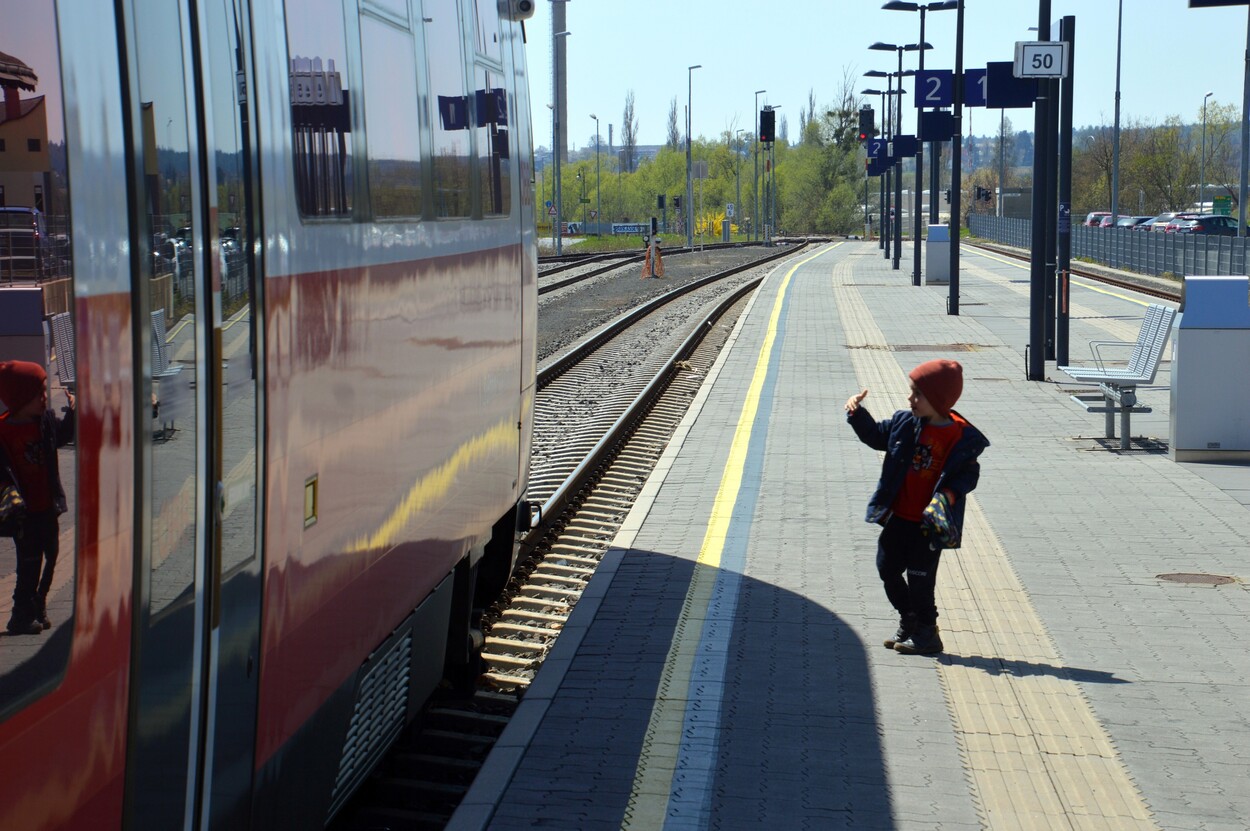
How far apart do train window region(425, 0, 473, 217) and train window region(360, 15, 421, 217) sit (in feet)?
0.98

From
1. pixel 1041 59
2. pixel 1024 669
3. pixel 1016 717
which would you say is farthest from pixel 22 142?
pixel 1041 59

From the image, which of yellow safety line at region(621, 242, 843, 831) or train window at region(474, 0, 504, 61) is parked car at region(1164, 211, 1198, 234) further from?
train window at region(474, 0, 504, 61)

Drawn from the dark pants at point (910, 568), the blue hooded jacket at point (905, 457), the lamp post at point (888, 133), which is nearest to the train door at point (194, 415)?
the blue hooded jacket at point (905, 457)

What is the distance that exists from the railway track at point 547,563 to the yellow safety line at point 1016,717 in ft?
5.65

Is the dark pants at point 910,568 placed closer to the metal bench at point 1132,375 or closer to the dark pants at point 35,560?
the dark pants at point 35,560

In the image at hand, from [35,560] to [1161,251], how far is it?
40.9 metres

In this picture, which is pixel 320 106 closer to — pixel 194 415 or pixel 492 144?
pixel 194 415

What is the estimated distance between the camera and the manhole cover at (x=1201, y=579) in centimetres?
784

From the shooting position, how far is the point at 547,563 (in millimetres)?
8797

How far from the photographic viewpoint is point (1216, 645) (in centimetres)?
680

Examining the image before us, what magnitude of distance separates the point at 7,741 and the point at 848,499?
8436 mm

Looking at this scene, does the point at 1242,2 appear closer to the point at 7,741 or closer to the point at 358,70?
the point at 358,70

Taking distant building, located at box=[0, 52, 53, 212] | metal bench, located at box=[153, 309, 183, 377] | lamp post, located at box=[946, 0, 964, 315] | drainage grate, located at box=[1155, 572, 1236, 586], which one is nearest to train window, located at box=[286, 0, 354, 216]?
metal bench, located at box=[153, 309, 183, 377]

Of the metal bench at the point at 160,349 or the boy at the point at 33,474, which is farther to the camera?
the metal bench at the point at 160,349
